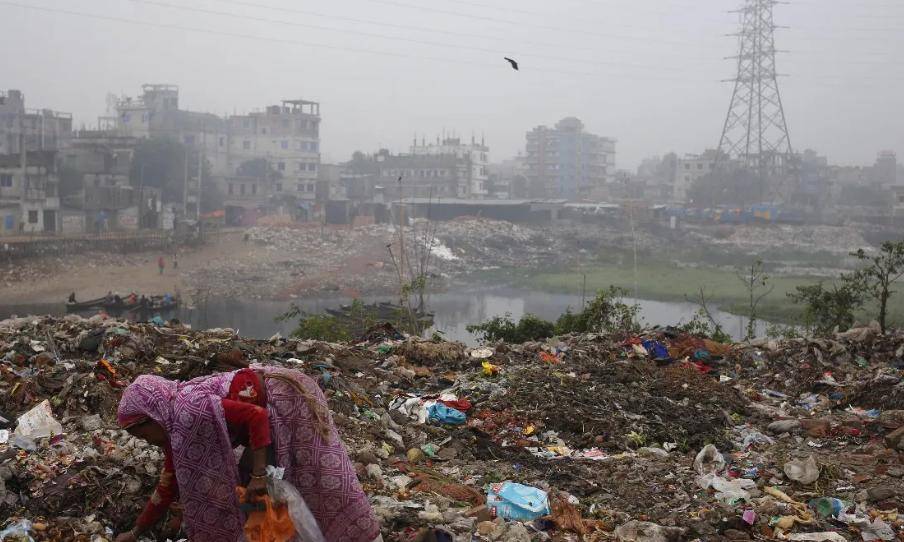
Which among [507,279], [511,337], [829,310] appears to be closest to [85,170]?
[507,279]

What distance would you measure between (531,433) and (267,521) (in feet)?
11.0

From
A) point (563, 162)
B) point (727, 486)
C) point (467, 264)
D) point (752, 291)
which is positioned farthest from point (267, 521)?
point (563, 162)

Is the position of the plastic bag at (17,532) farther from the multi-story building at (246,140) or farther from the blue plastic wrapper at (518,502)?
the multi-story building at (246,140)

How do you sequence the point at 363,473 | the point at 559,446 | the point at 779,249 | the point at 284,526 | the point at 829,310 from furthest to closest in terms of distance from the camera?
the point at 779,249 → the point at 829,310 → the point at 559,446 → the point at 363,473 → the point at 284,526

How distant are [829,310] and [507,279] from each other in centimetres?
2057

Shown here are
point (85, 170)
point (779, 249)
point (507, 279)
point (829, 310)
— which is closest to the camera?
Answer: point (829, 310)

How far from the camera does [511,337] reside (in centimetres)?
1282

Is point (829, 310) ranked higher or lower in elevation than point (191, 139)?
lower

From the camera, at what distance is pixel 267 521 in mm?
3074

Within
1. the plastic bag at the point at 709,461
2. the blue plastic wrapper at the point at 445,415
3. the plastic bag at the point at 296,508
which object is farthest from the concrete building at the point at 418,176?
the plastic bag at the point at 296,508

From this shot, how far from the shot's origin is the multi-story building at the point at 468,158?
5377cm

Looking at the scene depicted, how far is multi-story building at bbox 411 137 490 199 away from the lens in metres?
53.8

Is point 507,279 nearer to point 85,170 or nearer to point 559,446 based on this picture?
point 85,170

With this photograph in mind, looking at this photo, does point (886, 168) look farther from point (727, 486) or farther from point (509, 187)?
point (727, 486)
